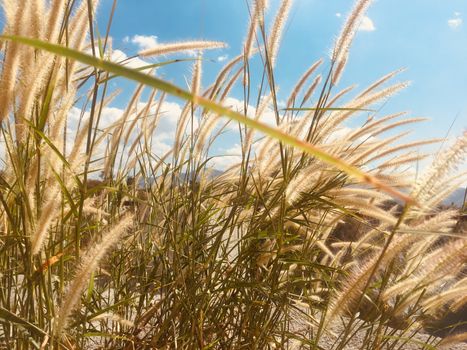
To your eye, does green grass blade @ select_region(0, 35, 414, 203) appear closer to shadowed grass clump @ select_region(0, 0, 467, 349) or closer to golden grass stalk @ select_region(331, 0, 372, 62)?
shadowed grass clump @ select_region(0, 0, 467, 349)

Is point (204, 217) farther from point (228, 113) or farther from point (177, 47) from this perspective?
point (228, 113)

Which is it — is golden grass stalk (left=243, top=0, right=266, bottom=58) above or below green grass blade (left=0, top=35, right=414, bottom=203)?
above

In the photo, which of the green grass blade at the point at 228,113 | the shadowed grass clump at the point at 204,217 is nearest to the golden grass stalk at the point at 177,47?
the shadowed grass clump at the point at 204,217

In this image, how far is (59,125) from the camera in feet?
3.75

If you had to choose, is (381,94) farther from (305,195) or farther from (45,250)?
(45,250)

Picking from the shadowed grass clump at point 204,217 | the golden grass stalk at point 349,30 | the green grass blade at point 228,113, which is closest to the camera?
the green grass blade at point 228,113

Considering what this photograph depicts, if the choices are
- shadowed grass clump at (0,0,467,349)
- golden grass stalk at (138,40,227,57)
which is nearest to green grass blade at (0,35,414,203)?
shadowed grass clump at (0,0,467,349)

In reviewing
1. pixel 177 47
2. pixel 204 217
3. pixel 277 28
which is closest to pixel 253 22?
pixel 277 28

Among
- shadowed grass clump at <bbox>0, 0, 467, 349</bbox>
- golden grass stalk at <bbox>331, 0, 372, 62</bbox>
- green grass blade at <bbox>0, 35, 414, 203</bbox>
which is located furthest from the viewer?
golden grass stalk at <bbox>331, 0, 372, 62</bbox>

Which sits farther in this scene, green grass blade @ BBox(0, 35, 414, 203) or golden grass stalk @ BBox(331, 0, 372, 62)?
golden grass stalk @ BBox(331, 0, 372, 62)

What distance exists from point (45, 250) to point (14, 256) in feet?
0.98

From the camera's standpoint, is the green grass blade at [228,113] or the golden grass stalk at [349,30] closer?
the green grass blade at [228,113]

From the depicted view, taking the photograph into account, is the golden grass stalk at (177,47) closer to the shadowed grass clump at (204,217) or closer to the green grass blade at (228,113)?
the shadowed grass clump at (204,217)

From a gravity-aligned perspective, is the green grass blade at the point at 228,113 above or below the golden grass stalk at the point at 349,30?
below
